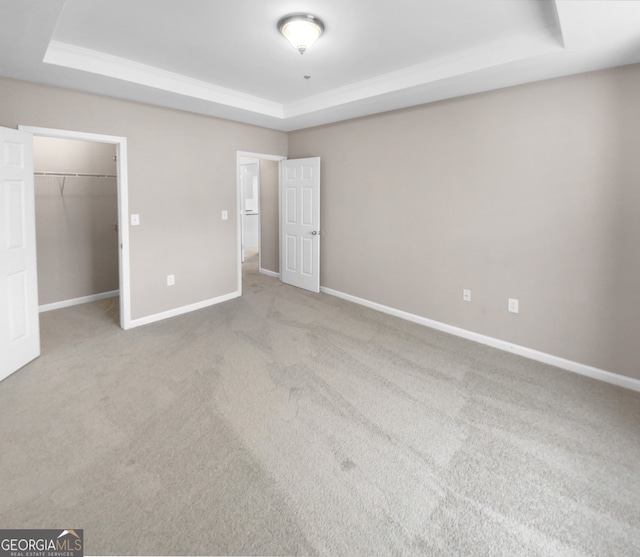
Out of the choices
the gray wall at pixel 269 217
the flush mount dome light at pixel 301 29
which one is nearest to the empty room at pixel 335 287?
the flush mount dome light at pixel 301 29

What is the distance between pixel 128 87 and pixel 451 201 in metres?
3.37

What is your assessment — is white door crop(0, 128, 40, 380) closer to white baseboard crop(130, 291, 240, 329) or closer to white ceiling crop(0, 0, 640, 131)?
white ceiling crop(0, 0, 640, 131)

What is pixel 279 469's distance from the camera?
6.55ft

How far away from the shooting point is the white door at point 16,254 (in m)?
2.82

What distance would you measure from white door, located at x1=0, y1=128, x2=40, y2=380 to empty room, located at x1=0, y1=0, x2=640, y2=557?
22 millimetres

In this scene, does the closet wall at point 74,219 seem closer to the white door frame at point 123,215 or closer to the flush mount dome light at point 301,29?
the white door frame at point 123,215

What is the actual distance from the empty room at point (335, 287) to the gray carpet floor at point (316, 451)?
0.6 inches

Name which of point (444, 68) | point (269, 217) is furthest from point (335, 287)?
point (444, 68)

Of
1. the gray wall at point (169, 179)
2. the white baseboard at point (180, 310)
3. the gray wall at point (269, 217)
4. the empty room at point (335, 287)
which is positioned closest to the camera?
the empty room at point (335, 287)

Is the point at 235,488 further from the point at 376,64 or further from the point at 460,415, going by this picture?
the point at 376,64

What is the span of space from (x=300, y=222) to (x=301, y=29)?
10.6 feet

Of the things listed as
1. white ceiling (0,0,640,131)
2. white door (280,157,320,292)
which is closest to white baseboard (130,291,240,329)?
white door (280,157,320,292)

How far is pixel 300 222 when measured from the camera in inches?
221

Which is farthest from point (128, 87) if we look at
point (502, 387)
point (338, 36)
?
point (502, 387)
